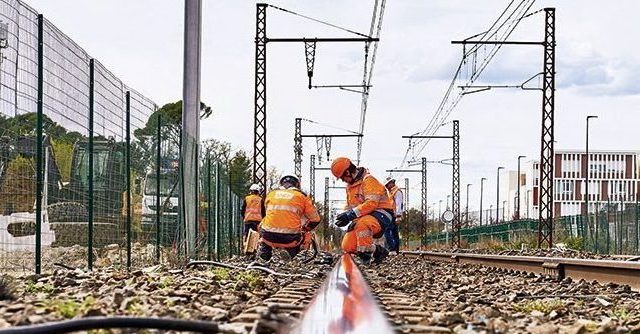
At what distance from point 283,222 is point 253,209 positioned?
554cm

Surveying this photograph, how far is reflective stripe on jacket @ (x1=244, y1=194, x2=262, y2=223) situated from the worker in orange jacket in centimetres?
597

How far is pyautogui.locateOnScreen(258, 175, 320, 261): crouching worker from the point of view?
1628 centimetres

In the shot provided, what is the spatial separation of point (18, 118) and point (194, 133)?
24.5 feet

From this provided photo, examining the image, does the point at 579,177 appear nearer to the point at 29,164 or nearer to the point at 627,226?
the point at 627,226

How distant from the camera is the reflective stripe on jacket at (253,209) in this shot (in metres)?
21.8

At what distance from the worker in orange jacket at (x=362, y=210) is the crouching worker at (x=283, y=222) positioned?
2.76 ft

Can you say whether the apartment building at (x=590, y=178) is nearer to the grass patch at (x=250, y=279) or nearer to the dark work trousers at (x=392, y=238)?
the dark work trousers at (x=392, y=238)

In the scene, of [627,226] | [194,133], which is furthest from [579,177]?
[194,133]

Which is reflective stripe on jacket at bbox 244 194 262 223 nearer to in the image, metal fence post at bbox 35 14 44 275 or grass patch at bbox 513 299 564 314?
metal fence post at bbox 35 14 44 275

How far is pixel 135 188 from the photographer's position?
15.3 metres

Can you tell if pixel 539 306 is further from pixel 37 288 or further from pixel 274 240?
pixel 274 240

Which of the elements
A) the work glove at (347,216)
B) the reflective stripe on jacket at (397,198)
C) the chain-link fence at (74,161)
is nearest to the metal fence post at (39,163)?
the chain-link fence at (74,161)

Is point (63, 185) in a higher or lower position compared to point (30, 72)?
lower

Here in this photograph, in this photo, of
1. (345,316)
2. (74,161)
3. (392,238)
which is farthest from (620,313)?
(392,238)
